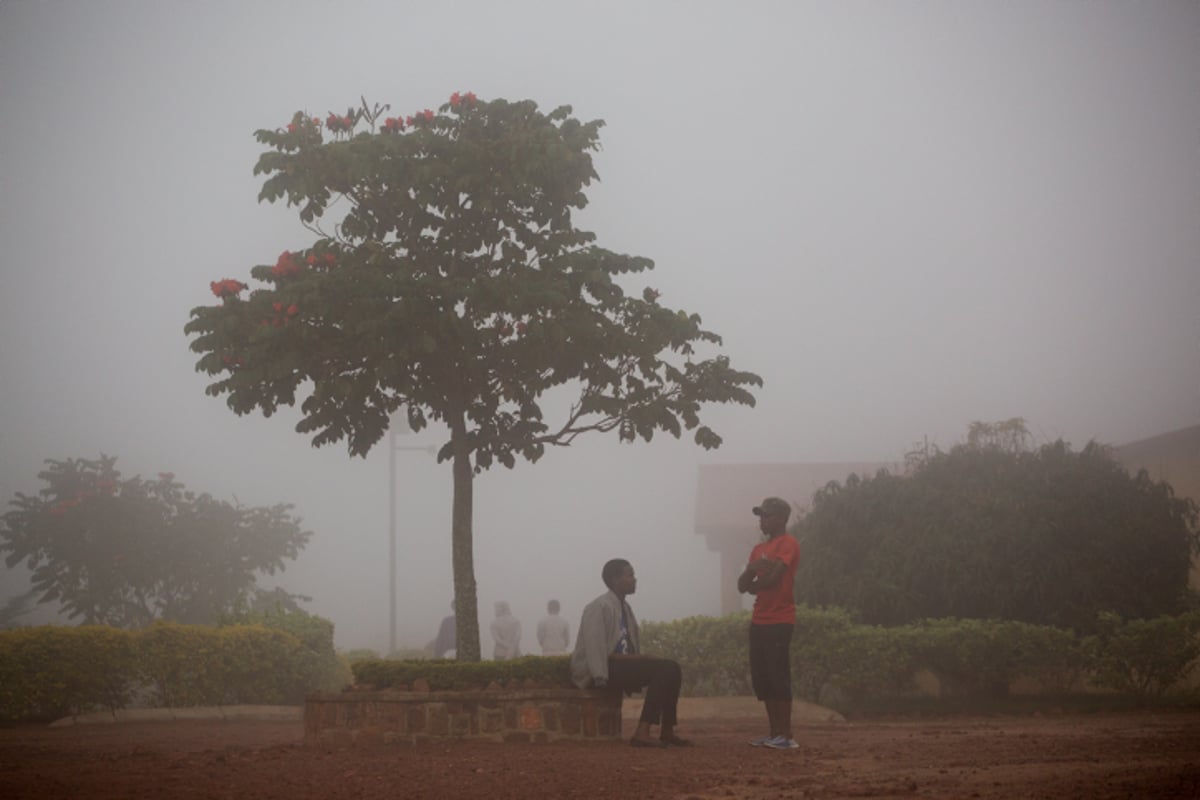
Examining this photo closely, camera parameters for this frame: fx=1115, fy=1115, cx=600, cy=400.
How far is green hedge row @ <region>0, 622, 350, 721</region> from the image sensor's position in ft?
52.4

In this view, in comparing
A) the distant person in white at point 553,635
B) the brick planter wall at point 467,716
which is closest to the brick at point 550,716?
the brick planter wall at point 467,716

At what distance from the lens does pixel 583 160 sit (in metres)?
11.7

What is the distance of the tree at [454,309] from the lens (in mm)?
10789

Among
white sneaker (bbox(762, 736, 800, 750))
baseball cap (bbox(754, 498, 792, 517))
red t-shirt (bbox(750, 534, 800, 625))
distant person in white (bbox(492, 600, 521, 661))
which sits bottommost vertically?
white sneaker (bbox(762, 736, 800, 750))

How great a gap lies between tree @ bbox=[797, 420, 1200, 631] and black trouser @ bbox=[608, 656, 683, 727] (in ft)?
23.6

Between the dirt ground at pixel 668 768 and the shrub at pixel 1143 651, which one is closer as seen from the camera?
the dirt ground at pixel 668 768

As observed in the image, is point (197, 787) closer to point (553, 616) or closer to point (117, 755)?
point (117, 755)

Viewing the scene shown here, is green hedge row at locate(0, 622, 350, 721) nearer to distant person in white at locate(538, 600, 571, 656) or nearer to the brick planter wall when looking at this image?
distant person in white at locate(538, 600, 571, 656)

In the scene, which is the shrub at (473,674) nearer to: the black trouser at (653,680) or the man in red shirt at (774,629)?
the black trouser at (653,680)

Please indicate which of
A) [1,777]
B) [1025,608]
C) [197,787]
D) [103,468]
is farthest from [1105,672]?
[103,468]

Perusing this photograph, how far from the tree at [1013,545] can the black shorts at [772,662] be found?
22.0 ft

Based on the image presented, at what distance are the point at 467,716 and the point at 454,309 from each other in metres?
3.93

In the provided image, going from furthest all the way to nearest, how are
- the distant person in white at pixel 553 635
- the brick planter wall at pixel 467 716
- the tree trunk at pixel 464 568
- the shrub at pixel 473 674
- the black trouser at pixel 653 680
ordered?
1. the distant person in white at pixel 553 635
2. the tree trunk at pixel 464 568
3. the shrub at pixel 473 674
4. the brick planter wall at pixel 467 716
5. the black trouser at pixel 653 680

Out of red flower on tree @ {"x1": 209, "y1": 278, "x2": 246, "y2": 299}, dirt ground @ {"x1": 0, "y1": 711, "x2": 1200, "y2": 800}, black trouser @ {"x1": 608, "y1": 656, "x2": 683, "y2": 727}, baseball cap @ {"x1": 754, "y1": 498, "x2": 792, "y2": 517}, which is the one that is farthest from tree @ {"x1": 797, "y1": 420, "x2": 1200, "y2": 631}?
red flower on tree @ {"x1": 209, "y1": 278, "x2": 246, "y2": 299}
